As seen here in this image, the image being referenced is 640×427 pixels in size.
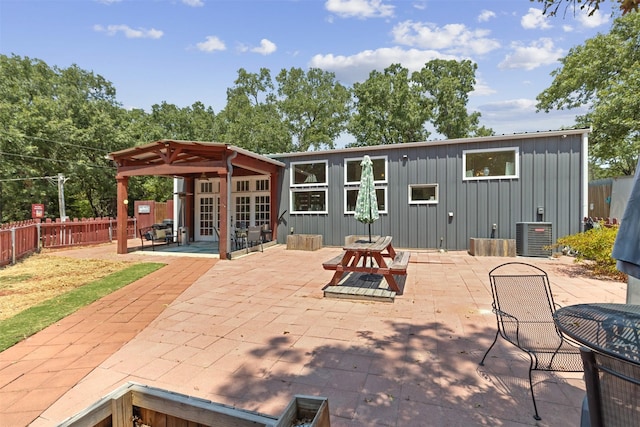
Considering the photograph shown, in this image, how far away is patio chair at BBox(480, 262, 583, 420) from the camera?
2324 millimetres

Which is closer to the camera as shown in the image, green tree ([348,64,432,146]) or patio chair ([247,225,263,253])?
patio chair ([247,225,263,253])

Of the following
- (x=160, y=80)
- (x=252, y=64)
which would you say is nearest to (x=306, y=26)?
(x=160, y=80)

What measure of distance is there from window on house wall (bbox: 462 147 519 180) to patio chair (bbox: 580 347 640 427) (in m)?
9.17

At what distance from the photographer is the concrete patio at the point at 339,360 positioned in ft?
7.04

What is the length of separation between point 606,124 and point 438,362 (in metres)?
17.0

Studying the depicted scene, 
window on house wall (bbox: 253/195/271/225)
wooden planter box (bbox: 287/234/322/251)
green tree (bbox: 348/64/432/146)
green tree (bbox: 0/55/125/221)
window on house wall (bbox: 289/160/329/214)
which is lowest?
wooden planter box (bbox: 287/234/322/251)

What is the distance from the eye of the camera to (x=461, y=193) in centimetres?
962

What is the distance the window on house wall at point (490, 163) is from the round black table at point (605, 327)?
8060 millimetres

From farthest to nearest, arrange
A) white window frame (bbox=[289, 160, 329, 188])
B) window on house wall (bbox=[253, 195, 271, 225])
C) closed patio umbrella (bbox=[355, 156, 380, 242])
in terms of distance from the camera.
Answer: window on house wall (bbox=[253, 195, 271, 225])
white window frame (bbox=[289, 160, 329, 188])
closed patio umbrella (bbox=[355, 156, 380, 242])

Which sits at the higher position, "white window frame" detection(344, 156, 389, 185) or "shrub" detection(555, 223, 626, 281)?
"white window frame" detection(344, 156, 389, 185)

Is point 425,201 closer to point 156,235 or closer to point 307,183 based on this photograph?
point 307,183

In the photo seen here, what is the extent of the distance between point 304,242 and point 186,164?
430 cm

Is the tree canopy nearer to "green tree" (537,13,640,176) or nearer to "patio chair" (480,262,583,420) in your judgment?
"green tree" (537,13,640,176)

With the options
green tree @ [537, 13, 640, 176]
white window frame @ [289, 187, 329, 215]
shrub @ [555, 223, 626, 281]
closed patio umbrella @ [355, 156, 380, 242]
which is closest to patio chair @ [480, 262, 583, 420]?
closed patio umbrella @ [355, 156, 380, 242]
